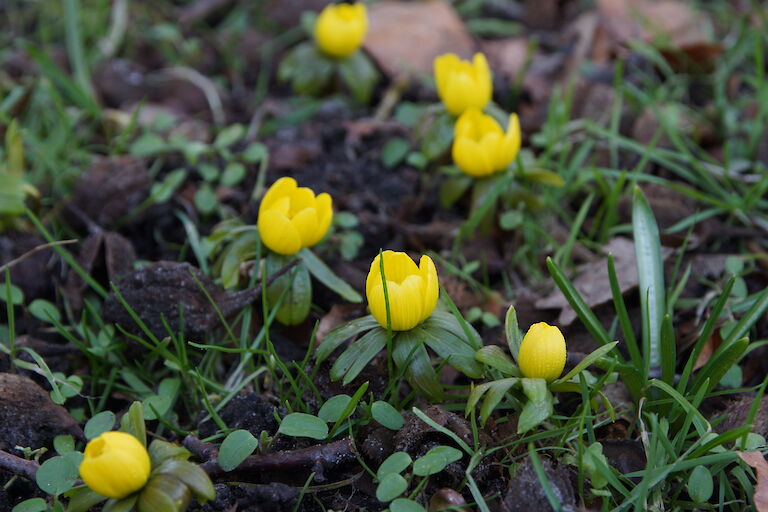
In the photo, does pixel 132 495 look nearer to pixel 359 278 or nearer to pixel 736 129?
pixel 359 278

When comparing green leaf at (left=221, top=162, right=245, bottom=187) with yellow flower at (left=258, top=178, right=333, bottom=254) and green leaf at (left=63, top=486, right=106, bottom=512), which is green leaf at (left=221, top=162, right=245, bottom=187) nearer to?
yellow flower at (left=258, top=178, right=333, bottom=254)

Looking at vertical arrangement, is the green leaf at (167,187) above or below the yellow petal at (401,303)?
below

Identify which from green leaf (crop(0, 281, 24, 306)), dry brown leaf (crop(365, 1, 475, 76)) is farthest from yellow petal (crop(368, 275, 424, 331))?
dry brown leaf (crop(365, 1, 475, 76))

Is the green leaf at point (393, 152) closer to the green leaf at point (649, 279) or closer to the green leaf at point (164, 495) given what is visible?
the green leaf at point (649, 279)

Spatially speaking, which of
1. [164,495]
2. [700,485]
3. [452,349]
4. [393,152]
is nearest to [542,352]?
[452,349]

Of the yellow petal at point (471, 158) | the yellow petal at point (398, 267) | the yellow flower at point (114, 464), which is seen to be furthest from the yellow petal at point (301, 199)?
the yellow flower at point (114, 464)

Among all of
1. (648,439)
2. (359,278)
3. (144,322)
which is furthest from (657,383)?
(144,322)
